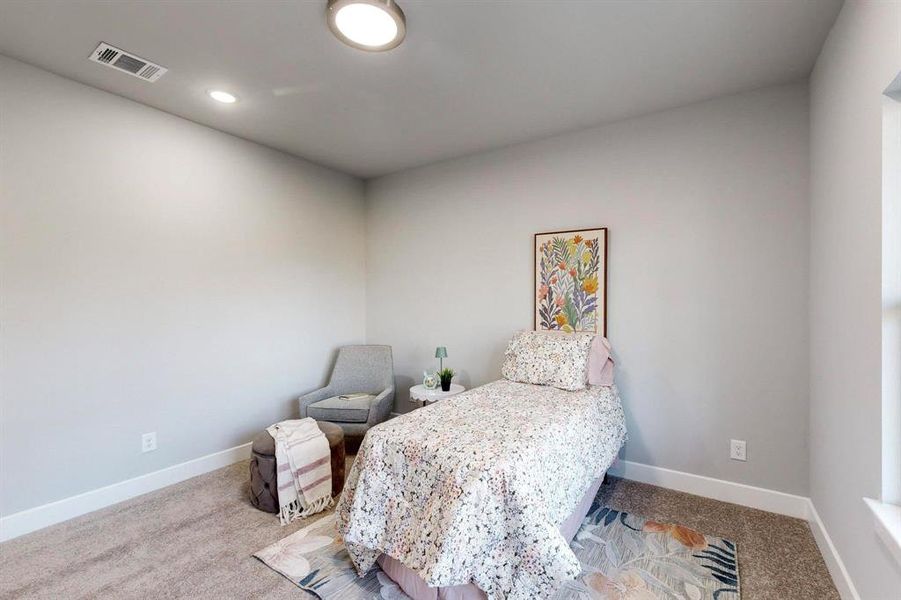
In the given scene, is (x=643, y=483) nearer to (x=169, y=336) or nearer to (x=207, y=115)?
(x=169, y=336)

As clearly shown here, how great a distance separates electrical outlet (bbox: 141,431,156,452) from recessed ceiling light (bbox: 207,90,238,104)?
2318mm

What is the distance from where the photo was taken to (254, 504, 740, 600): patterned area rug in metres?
1.82

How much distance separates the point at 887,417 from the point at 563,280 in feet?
6.58

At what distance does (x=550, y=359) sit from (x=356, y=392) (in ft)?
6.35

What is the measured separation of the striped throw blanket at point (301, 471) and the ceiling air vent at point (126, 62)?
226cm

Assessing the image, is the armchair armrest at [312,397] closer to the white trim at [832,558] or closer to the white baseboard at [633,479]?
the white baseboard at [633,479]

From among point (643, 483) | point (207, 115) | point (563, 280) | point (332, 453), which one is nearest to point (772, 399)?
point (643, 483)

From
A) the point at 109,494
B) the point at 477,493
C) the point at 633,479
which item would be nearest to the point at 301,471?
the point at 109,494

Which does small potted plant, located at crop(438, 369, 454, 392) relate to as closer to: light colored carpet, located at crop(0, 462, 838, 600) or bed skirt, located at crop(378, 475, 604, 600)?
light colored carpet, located at crop(0, 462, 838, 600)

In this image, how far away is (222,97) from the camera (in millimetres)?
2695

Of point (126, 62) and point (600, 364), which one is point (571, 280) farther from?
point (126, 62)

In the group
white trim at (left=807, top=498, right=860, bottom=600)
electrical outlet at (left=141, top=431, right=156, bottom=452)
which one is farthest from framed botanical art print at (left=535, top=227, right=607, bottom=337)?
electrical outlet at (left=141, top=431, right=156, bottom=452)

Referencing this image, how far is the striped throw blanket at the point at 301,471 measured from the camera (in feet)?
8.11

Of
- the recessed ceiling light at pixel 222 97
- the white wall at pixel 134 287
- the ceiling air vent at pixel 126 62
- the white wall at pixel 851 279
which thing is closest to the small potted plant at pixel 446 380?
the white wall at pixel 134 287
